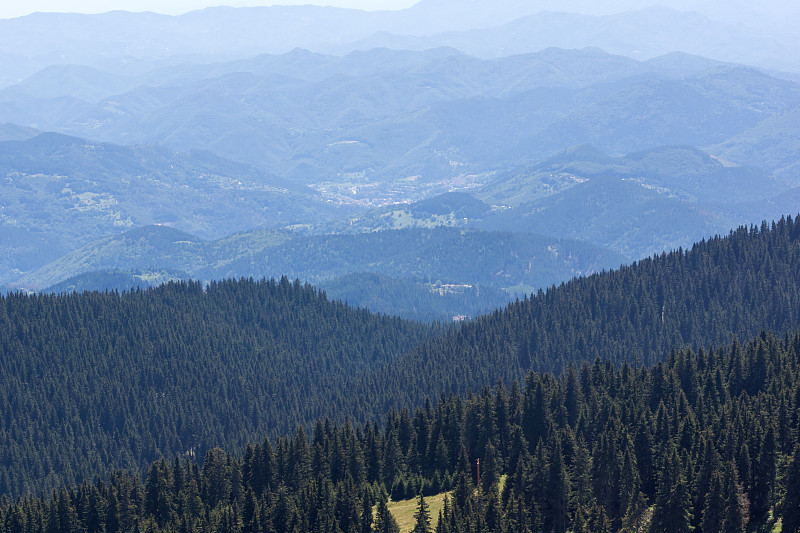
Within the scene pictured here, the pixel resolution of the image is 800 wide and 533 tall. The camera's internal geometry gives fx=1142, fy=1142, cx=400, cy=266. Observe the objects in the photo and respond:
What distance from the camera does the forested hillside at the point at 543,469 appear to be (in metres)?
114

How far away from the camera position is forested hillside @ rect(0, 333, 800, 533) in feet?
373

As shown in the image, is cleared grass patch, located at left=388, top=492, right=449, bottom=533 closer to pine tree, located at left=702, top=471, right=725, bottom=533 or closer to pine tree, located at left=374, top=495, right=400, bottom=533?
pine tree, located at left=374, top=495, right=400, bottom=533

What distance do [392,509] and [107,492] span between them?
4166cm

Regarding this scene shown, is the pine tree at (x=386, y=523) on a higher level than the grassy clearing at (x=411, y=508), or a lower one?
higher

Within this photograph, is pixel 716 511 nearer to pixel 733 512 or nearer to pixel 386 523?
pixel 733 512

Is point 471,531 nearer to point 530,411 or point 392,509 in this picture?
point 392,509

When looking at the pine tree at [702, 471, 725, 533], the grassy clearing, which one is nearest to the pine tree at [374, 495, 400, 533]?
the grassy clearing

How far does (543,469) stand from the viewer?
128 m

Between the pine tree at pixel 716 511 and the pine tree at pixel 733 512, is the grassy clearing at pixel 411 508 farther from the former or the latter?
the pine tree at pixel 733 512

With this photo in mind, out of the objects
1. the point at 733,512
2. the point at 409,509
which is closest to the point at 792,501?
the point at 733,512

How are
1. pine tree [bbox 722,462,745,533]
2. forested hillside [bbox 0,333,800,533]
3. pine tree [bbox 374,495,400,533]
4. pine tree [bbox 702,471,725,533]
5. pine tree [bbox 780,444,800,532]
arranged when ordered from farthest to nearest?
pine tree [bbox 374,495,400,533] < forested hillside [bbox 0,333,800,533] < pine tree [bbox 702,471,725,533] < pine tree [bbox 722,462,745,533] < pine tree [bbox 780,444,800,532]

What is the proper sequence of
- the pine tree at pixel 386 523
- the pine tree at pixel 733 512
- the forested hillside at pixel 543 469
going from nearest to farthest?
the pine tree at pixel 733 512
the forested hillside at pixel 543 469
the pine tree at pixel 386 523

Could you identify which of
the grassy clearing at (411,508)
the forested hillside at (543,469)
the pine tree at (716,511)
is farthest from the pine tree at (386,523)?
the pine tree at (716,511)

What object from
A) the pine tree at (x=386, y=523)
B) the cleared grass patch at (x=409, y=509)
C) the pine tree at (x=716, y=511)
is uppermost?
the pine tree at (x=716, y=511)
